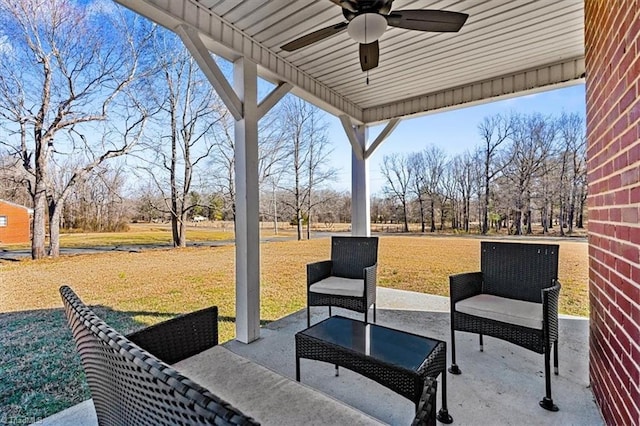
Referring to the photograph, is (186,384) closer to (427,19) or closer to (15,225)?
(427,19)

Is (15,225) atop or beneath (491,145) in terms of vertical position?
beneath

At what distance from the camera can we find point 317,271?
3.30 meters

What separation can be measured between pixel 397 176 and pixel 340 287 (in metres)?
2.90

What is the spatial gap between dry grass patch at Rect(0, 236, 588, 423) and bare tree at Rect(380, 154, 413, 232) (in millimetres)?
738

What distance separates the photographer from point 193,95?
403 centimetres

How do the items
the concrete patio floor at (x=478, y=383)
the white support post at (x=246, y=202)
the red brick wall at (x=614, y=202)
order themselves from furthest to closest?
the white support post at (x=246, y=202), the concrete patio floor at (x=478, y=383), the red brick wall at (x=614, y=202)

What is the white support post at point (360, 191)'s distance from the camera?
4.75 metres

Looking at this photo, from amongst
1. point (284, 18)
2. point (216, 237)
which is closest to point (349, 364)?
point (284, 18)

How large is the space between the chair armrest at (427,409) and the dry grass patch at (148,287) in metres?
2.22

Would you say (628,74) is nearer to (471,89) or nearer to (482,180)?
(471,89)

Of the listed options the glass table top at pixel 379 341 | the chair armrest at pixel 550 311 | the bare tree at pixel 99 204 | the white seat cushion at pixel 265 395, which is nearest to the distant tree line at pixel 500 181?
the chair armrest at pixel 550 311

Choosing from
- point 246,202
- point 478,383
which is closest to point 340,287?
point 246,202

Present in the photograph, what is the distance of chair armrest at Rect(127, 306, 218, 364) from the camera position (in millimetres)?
1524

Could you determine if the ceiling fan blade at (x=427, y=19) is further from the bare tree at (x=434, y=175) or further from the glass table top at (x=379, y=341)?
the bare tree at (x=434, y=175)
